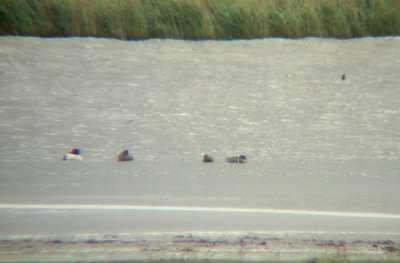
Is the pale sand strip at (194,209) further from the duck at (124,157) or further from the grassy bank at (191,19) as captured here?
the grassy bank at (191,19)

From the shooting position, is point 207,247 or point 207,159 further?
point 207,159

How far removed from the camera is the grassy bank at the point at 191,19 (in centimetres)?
997

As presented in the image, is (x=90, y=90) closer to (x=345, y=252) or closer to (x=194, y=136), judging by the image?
(x=194, y=136)

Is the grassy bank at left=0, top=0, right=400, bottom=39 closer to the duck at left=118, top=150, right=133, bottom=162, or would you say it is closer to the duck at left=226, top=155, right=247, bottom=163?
the duck at left=118, top=150, right=133, bottom=162

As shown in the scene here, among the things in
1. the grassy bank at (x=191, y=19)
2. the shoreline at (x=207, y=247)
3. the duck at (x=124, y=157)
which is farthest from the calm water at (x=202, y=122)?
the shoreline at (x=207, y=247)

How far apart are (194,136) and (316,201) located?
8.82 ft

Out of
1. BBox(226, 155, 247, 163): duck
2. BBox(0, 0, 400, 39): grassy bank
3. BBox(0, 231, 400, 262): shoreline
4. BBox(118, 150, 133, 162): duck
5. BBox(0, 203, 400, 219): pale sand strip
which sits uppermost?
BBox(0, 0, 400, 39): grassy bank

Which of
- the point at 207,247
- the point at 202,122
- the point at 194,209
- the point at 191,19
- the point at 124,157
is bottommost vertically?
the point at 207,247

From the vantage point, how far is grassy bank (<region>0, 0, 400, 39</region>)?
32.7 feet

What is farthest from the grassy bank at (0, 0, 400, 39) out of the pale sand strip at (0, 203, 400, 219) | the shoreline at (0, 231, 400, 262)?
the shoreline at (0, 231, 400, 262)

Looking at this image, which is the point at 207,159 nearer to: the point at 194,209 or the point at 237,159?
the point at 237,159

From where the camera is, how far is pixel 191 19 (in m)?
10.2

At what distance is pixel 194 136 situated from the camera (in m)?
6.89

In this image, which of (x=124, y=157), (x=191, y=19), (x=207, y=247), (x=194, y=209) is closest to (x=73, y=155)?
(x=124, y=157)
